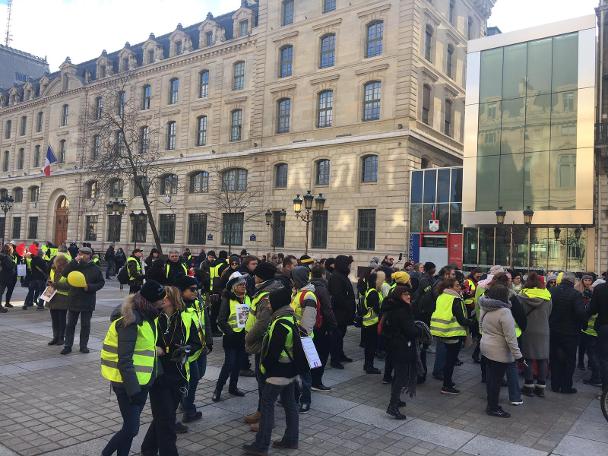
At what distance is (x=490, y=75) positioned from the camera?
28.1 m

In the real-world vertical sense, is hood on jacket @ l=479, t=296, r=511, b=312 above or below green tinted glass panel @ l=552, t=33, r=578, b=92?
below

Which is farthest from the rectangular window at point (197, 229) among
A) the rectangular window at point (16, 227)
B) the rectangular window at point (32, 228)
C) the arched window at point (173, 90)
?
the rectangular window at point (16, 227)

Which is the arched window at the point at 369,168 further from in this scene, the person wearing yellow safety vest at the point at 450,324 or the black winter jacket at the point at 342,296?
the person wearing yellow safety vest at the point at 450,324

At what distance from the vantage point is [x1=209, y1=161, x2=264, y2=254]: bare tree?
35594 mm

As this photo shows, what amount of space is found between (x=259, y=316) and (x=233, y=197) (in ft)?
103

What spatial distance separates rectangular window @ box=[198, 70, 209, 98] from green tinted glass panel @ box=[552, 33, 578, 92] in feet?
80.6

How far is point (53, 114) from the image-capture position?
51.5 m

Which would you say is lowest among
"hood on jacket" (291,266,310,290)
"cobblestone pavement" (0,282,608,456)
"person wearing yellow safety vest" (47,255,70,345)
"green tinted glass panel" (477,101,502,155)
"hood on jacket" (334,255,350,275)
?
"cobblestone pavement" (0,282,608,456)

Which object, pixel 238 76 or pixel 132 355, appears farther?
pixel 238 76

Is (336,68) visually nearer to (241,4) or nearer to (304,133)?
(304,133)

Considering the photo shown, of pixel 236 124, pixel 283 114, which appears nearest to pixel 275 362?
pixel 283 114

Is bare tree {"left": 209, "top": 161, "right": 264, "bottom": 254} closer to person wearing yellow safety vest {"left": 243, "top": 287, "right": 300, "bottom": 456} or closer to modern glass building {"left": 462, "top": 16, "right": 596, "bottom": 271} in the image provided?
modern glass building {"left": 462, "top": 16, "right": 596, "bottom": 271}

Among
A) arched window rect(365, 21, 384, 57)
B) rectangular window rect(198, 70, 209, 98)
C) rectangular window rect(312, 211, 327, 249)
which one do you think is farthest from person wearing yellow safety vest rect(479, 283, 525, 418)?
rectangular window rect(198, 70, 209, 98)

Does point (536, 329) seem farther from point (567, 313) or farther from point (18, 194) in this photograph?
point (18, 194)
